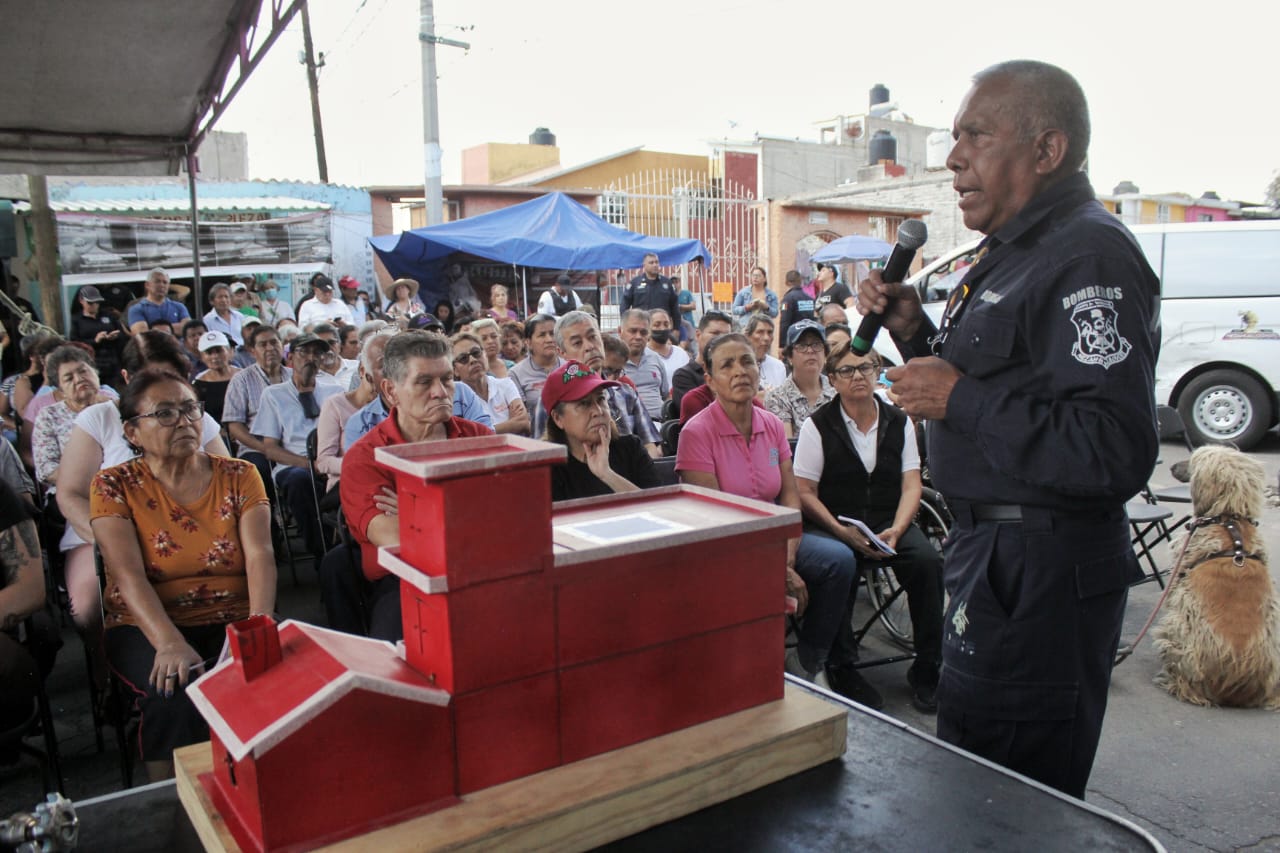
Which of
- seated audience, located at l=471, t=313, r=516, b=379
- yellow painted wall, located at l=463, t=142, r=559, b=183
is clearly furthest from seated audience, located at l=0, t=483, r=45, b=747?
yellow painted wall, located at l=463, t=142, r=559, b=183

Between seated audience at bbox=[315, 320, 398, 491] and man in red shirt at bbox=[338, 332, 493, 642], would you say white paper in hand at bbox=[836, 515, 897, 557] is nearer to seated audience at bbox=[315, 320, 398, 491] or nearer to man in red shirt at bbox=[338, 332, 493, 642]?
man in red shirt at bbox=[338, 332, 493, 642]

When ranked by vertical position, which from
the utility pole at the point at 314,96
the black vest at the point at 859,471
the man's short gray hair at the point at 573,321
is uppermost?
the utility pole at the point at 314,96

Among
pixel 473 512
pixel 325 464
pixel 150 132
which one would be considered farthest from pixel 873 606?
pixel 150 132

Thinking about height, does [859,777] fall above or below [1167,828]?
above

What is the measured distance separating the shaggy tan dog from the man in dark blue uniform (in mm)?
2310

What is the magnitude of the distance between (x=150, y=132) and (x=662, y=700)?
23.8 ft

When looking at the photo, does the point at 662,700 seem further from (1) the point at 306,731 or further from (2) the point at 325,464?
(2) the point at 325,464

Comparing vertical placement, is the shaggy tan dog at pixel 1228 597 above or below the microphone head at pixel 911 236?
below

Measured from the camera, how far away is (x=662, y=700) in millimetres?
1474

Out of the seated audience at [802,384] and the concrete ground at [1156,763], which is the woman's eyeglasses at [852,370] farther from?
the concrete ground at [1156,763]

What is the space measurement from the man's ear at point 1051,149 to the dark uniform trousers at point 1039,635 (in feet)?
2.11

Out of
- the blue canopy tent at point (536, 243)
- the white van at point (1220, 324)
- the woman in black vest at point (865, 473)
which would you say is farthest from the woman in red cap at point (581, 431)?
the blue canopy tent at point (536, 243)

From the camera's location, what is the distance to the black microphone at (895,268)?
2.01m

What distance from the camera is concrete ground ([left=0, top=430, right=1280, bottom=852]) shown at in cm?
299
